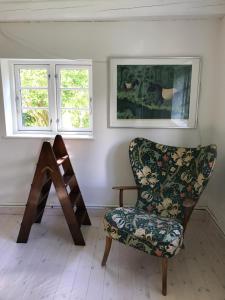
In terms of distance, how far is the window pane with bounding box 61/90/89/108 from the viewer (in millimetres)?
2867

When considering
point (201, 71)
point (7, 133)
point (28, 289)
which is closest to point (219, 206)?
point (201, 71)

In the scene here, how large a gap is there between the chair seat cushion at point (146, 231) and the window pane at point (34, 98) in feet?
5.00

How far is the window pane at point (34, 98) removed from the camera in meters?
2.88

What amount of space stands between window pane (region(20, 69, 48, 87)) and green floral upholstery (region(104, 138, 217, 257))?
1.24m

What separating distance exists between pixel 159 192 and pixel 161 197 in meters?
0.05

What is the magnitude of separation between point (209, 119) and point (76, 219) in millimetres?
1687

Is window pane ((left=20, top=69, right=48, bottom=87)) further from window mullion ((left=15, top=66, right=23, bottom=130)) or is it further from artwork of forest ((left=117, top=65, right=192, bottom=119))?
artwork of forest ((left=117, top=65, right=192, bottom=119))

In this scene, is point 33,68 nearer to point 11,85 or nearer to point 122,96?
point 11,85

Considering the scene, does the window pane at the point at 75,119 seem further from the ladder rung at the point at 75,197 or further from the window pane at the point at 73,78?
the ladder rung at the point at 75,197

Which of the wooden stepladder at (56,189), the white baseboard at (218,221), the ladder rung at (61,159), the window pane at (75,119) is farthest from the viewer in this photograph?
the window pane at (75,119)

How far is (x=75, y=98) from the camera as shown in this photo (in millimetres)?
2881

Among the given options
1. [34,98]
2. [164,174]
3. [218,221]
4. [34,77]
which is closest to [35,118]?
[34,98]

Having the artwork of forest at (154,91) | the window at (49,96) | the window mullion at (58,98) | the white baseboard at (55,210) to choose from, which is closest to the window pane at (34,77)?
the window at (49,96)

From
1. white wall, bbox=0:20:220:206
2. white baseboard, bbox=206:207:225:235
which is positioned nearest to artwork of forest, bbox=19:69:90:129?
white wall, bbox=0:20:220:206
